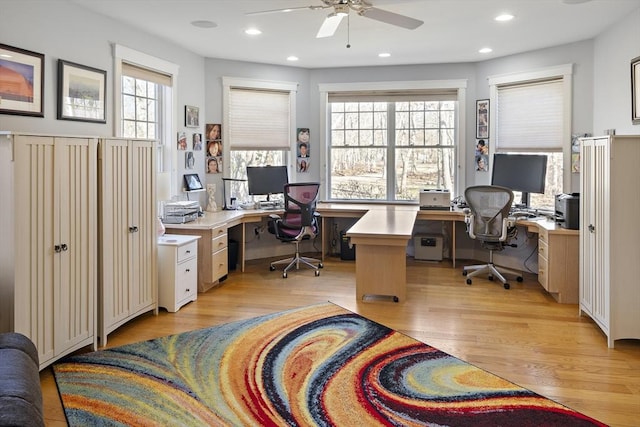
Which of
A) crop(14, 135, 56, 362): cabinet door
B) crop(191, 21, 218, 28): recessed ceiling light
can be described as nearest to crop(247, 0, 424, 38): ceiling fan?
crop(191, 21, 218, 28): recessed ceiling light

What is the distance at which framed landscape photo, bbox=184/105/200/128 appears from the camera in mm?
5684

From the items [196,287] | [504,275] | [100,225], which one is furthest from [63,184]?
[504,275]

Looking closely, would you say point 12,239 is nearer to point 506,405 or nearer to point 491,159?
point 506,405

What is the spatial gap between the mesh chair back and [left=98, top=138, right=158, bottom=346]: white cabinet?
3227 mm

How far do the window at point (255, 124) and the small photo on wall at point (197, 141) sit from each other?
0.37 meters

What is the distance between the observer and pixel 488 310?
4387 mm

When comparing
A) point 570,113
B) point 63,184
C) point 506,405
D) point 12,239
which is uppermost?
point 570,113

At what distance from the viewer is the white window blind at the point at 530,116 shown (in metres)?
5.58

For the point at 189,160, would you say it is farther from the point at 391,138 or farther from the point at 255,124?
the point at 391,138

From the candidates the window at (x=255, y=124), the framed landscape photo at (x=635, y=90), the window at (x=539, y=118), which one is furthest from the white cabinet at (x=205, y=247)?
the framed landscape photo at (x=635, y=90)

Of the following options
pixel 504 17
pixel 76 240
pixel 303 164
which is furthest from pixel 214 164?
pixel 504 17

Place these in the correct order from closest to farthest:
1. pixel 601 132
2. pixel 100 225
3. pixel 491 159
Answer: pixel 100 225 < pixel 601 132 < pixel 491 159

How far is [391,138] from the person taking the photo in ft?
22.2

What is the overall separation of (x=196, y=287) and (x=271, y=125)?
8.74 feet
